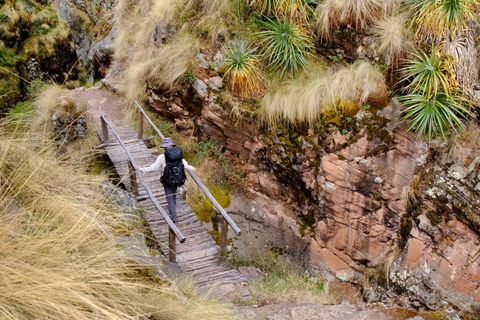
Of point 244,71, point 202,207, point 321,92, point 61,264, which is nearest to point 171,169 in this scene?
point 202,207

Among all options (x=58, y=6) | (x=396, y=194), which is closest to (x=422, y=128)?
(x=396, y=194)

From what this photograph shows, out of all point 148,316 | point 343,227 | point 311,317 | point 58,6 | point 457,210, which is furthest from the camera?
point 58,6

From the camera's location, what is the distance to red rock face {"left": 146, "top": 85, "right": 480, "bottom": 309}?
25.7 feet

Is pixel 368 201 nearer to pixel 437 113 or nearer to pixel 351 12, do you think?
pixel 437 113

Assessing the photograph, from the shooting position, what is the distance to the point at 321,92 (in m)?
9.12

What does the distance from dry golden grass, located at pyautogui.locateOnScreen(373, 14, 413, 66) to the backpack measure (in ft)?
15.5

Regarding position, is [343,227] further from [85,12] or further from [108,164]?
[85,12]

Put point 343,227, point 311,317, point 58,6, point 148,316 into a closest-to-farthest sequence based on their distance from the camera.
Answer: point 148,316, point 311,317, point 343,227, point 58,6

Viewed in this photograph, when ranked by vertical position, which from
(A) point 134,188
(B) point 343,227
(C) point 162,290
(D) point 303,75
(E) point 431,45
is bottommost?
(B) point 343,227

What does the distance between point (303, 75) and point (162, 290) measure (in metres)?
7.09

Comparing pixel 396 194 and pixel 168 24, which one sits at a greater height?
pixel 168 24

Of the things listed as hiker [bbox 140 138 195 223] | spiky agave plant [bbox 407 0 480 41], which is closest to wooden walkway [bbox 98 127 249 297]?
hiker [bbox 140 138 195 223]

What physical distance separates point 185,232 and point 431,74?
5.51m

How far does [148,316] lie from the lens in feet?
10.6
